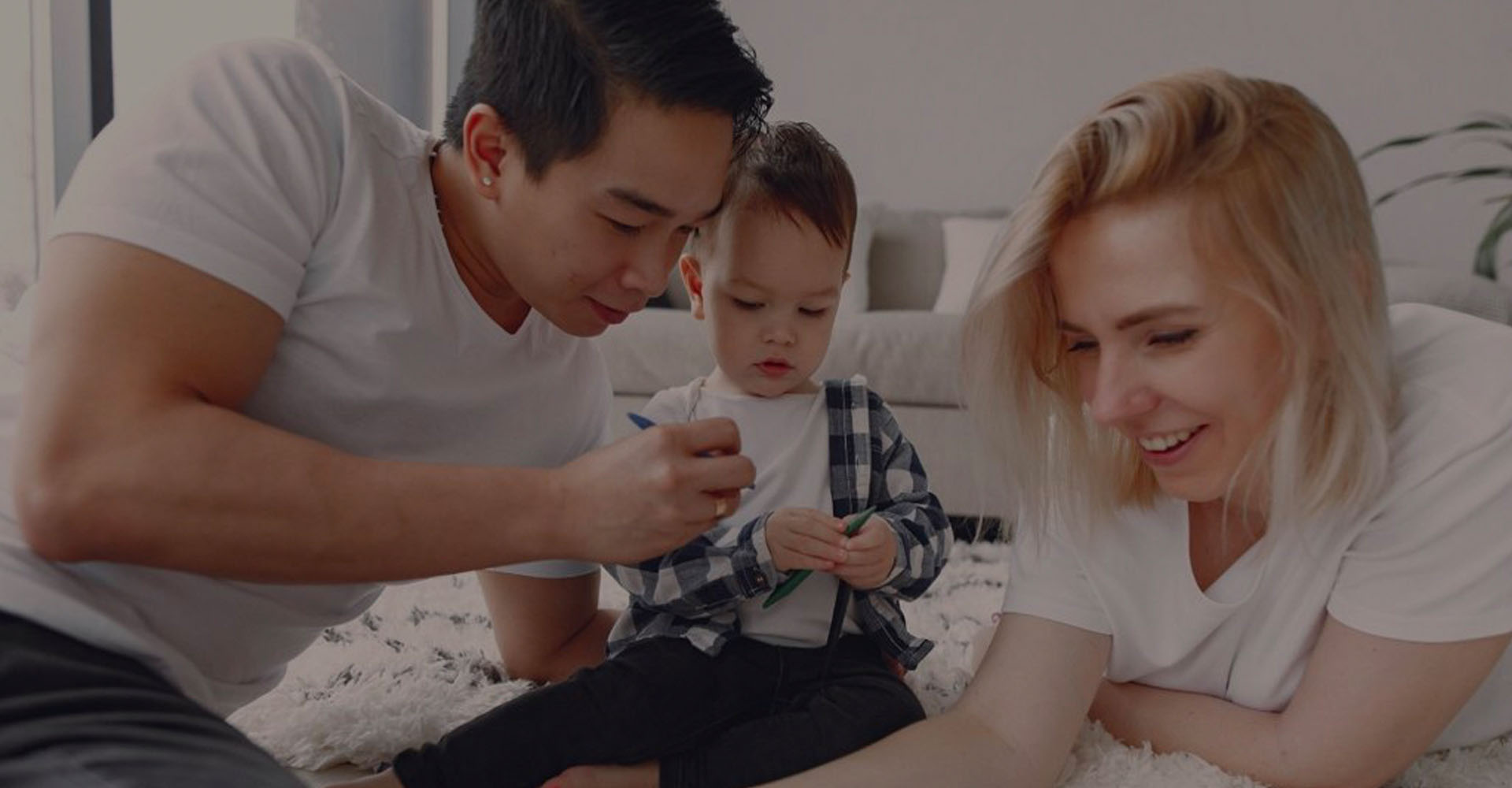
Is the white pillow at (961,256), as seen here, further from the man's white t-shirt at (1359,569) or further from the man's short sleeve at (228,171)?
the man's short sleeve at (228,171)

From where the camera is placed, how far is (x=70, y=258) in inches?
35.9

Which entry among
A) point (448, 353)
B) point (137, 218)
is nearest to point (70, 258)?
point (137, 218)

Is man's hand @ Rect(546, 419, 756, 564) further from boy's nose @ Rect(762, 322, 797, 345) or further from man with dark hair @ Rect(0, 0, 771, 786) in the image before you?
boy's nose @ Rect(762, 322, 797, 345)

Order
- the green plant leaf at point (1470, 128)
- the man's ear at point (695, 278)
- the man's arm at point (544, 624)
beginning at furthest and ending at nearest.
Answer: the green plant leaf at point (1470, 128) < the man's arm at point (544, 624) < the man's ear at point (695, 278)

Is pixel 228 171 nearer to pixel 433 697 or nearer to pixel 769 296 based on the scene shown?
pixel 769 296

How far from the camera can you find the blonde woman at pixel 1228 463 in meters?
1.06

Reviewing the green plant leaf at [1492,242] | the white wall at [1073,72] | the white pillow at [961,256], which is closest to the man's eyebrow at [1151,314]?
the white pillow at [961,256]

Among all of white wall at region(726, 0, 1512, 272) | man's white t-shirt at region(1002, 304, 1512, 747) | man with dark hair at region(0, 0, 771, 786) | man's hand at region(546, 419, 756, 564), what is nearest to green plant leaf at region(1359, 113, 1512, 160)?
Answer: white wall at region(726, 0, 1512, 272)

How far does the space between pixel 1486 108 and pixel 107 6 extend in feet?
12.7

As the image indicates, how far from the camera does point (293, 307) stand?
1.04 meters

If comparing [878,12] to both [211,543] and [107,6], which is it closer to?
[107,6]

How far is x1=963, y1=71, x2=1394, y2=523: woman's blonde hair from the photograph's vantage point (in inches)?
41.2

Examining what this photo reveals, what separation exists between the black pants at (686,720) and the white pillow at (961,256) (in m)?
2.47

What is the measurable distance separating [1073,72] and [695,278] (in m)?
3.45
